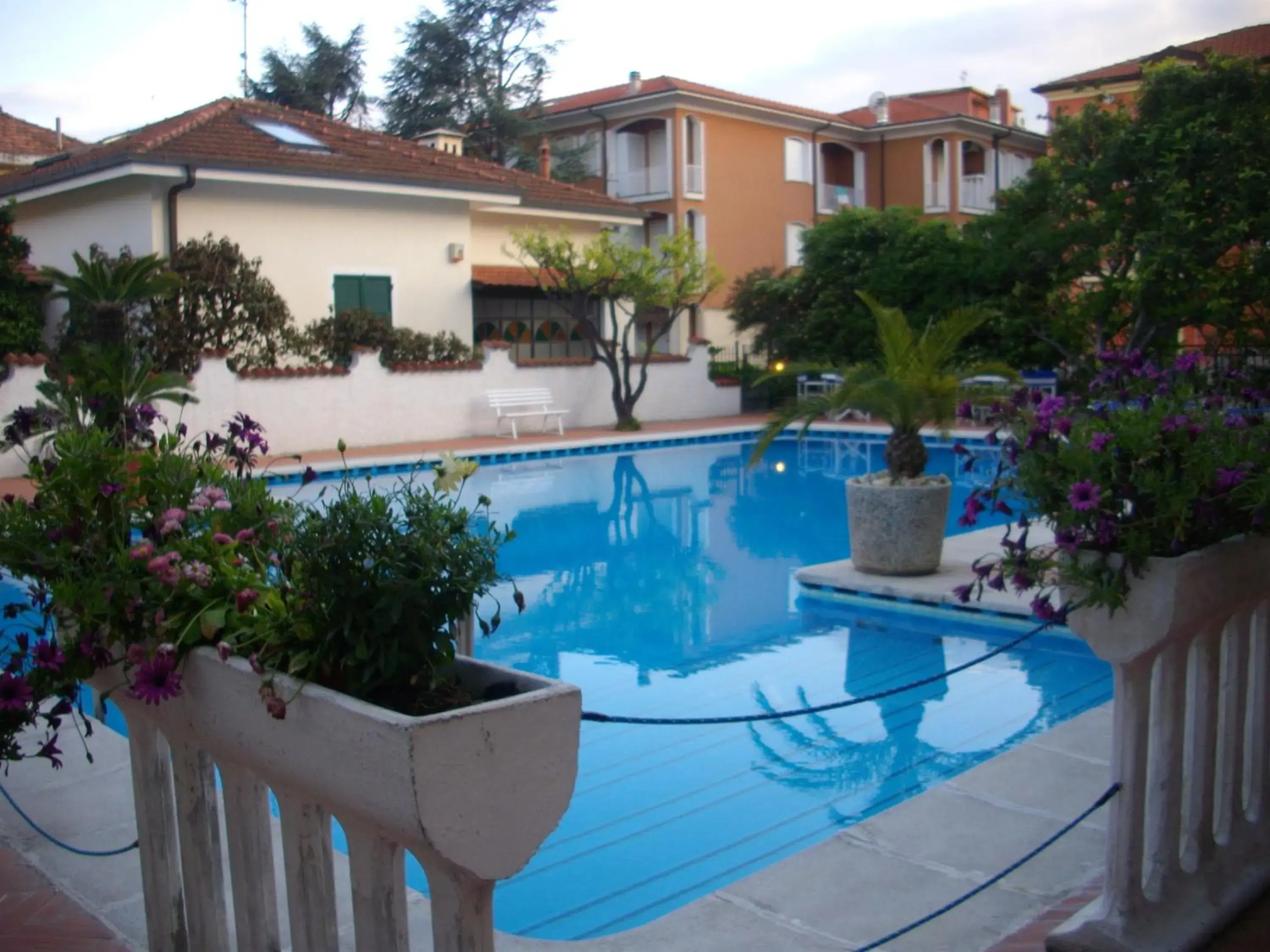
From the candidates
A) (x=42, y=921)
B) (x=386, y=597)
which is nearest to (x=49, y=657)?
(x=386, y=597)

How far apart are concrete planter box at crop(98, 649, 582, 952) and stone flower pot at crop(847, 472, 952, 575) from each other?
285 inches

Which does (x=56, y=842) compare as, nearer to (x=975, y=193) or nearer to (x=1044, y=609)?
(x=1044, y=609)

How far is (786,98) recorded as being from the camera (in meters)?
37.3

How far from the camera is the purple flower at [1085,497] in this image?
288cm

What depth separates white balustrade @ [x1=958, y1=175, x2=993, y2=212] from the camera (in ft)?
124

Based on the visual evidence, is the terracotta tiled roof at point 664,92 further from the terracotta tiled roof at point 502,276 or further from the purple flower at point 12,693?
the purple flower at point 12,693

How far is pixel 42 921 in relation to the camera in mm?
3674

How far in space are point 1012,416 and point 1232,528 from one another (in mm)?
713

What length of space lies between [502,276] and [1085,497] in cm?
2201

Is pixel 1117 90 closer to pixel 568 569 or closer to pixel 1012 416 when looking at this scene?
pixel 568 569

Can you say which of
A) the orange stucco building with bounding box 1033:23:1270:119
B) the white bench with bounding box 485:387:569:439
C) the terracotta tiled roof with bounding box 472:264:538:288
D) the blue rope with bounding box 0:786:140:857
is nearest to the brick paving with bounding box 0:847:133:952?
the blue rope with bounding box 0:786:140:857

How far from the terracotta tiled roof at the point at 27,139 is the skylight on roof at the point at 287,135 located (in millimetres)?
11927

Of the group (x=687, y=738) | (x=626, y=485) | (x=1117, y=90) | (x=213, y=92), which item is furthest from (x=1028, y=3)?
(x=213, y=92)

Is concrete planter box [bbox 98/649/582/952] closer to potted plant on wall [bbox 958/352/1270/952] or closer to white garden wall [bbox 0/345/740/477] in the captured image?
potted plant on wall [bbox 958/352/1270/952]
